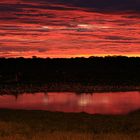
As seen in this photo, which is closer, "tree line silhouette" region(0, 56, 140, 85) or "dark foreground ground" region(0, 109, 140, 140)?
"dark foreground ground" region(0, 109, 140, 140)

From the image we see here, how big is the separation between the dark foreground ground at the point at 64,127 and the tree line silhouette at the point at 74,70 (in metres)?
67.7

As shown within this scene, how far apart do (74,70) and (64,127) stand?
10119cm

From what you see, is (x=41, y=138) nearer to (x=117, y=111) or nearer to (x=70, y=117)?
(x=70, y=117)

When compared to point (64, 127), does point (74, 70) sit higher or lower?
higher

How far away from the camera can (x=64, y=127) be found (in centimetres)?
2838

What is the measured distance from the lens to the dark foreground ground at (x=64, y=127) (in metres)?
22.5

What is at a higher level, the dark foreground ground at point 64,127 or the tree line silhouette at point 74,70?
the tree line silhouette at point 74,70

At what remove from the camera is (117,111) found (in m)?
45.7

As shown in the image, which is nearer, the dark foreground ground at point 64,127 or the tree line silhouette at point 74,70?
the dark foreground ground at point 64,127

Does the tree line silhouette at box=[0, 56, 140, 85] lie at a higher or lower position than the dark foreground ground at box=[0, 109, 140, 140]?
higher

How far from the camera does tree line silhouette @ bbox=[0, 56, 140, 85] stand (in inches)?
4314

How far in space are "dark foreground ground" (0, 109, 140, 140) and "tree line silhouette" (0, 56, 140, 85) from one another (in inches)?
2665

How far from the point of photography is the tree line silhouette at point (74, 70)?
360 ft

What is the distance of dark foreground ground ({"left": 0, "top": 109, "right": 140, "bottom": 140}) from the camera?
73.8ft
